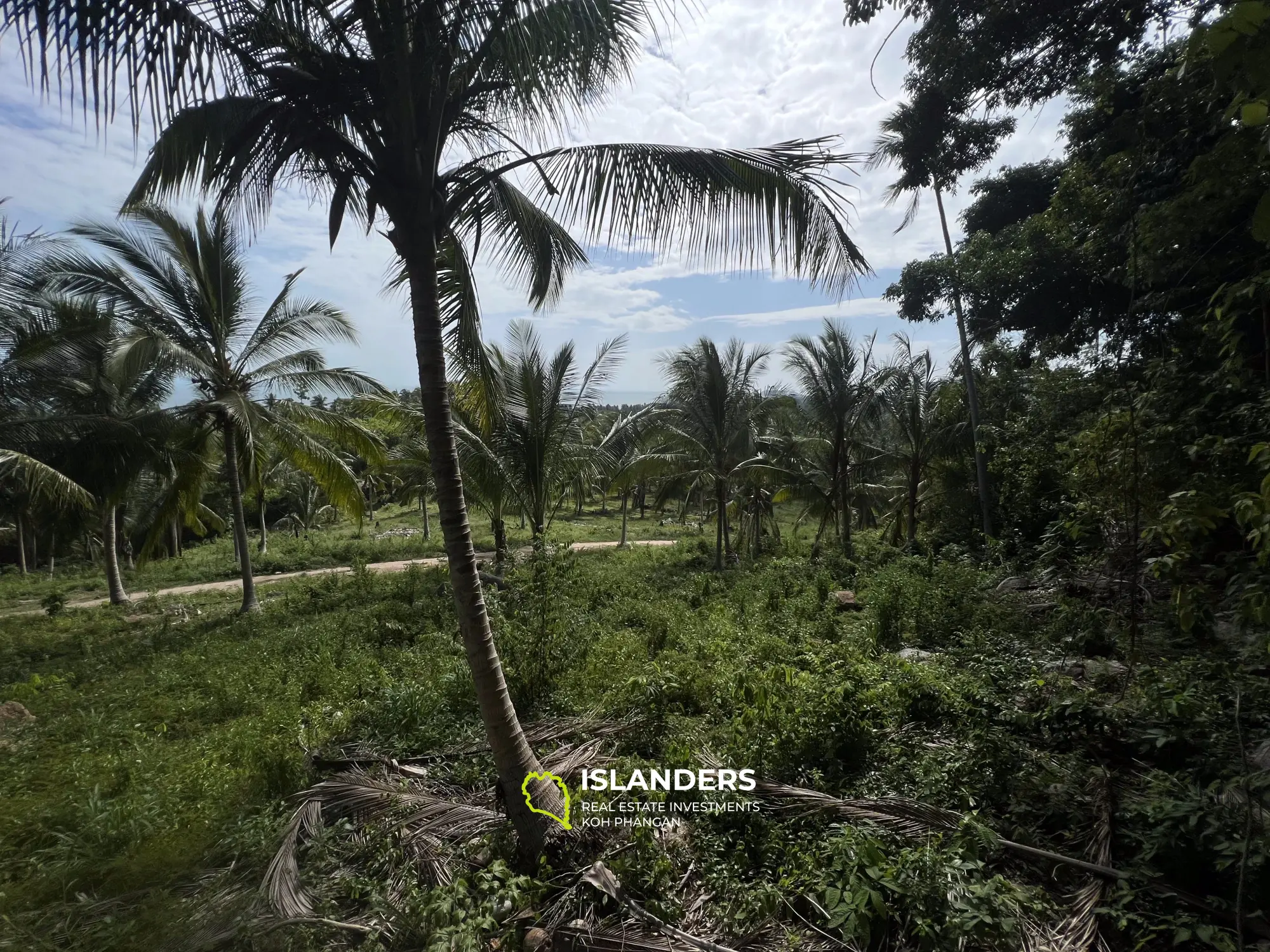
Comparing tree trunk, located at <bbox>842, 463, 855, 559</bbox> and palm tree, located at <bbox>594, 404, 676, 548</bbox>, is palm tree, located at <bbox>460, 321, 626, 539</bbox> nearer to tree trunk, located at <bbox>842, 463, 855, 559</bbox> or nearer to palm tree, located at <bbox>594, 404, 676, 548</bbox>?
palm tree, located at <bbox>594, 404, 676, 548</bbox>

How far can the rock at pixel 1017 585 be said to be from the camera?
751 centimetres

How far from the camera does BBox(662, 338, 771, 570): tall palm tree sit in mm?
13266

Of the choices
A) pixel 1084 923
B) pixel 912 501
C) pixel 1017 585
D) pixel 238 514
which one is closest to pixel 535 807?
Answer: pixel 1084 923

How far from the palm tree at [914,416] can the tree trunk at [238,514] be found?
41.6 ft

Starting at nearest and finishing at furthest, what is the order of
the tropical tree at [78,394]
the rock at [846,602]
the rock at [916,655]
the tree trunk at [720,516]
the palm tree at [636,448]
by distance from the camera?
the rock at [916,655], the rock at [846,602], the tropical tree at [78,394], the palm tree at [636,448], the tree trunk at [720,516]

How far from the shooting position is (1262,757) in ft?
9.90

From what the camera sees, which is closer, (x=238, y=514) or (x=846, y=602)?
(x=846, y=602)

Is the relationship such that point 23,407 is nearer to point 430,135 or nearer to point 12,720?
point 12,720

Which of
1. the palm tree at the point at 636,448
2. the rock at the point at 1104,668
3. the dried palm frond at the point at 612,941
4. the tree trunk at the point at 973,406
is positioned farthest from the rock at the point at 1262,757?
the palm tree at the point at 636,448

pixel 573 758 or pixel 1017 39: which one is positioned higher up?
pixel 1017 39

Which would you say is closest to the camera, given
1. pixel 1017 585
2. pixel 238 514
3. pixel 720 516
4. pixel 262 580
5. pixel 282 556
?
pixel 1017 585

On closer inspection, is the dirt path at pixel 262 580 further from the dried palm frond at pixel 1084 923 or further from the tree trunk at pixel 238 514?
the dried palm frond at pixel 1084 923

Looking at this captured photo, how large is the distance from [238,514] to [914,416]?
13.6 m

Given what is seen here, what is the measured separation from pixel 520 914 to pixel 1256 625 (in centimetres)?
503
